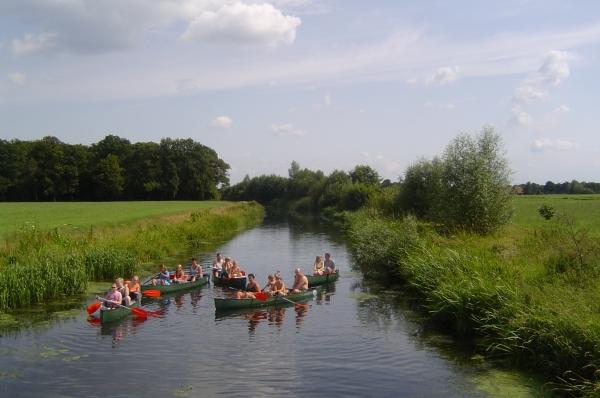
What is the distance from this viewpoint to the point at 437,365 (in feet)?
48.1

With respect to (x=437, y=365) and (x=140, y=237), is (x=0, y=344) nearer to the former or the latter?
(x=437, y=365)

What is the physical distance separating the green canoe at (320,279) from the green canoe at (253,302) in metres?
2.99

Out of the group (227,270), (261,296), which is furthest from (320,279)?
(261,296)

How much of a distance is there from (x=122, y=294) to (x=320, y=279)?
389 inches

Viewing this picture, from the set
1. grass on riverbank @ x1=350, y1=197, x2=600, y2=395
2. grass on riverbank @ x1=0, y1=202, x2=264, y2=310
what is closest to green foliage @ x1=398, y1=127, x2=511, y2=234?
grass on riverbank @ x1=350, y1=197, x2=600, y2=395

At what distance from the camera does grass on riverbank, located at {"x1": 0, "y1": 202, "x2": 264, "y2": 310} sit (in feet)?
67.4

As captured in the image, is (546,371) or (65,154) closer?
(546,371)

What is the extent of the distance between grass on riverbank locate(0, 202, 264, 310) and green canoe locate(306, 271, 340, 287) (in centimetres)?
877

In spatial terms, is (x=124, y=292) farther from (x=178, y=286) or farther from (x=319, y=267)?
(x=319, y=267)

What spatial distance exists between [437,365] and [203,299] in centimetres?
1184

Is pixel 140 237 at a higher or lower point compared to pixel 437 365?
higher

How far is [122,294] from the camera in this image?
2061 cm

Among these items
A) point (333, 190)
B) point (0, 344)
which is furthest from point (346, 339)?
point (333, 190)

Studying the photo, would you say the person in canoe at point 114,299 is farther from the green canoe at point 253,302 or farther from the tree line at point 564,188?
the tree line at point 564,188
